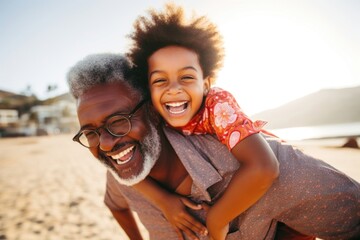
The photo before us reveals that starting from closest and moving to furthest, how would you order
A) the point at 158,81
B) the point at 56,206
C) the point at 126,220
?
the point at 158,81 → the point at 126,220 → the point at 56,206

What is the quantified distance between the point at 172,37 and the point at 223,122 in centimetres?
87

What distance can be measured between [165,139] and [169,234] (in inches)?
31.4

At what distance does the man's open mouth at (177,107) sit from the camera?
7.03 ft

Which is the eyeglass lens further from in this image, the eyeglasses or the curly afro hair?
the curly afro hair

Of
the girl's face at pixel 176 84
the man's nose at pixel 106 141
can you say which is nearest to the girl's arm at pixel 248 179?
the girl's face at pixel 176 84

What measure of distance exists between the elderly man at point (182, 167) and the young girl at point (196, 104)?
0.13 meters

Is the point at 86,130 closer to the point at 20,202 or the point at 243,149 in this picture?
the point at 243,149

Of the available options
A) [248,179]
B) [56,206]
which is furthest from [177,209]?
[56,206]

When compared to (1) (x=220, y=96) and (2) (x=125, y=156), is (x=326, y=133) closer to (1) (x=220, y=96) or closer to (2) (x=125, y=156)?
(1) (x=220, y=96)

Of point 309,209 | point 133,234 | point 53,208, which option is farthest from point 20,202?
point 309,209

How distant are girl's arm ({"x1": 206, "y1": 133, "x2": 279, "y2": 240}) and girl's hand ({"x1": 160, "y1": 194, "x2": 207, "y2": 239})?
0.65 ft

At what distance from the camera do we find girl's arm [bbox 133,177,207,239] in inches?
75.2

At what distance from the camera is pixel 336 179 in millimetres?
1715

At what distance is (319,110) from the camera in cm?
11631
